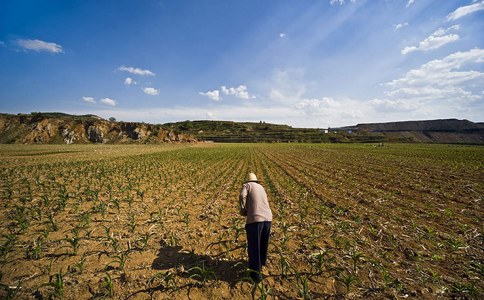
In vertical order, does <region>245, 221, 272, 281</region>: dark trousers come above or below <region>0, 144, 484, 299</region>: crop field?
above

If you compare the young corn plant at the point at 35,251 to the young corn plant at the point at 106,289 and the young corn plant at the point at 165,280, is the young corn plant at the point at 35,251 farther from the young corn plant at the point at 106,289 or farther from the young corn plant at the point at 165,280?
the young corn plant at the point at 165,280

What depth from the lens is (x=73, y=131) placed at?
59.9m

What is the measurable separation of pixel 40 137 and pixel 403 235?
86.5 meters

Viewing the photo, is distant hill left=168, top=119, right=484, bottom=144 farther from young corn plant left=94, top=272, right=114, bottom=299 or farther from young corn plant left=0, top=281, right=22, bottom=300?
young corn plant left=0, top=281, right=22, bottom=300

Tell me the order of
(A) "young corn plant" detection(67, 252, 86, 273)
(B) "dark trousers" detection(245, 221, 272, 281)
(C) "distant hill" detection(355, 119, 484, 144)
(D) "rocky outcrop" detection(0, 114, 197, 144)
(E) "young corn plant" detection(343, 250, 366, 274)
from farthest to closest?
(C) "distant hill" detection(355, 119, 484, 144) < (D) "rocky outcrop" detection(0, 114, 197, 144) < (E) "young corn plant" detection(343, 250, 366, 274) < (A) "young corn plant" detection(67, 252, 86, 273) < (B) "dark trousers" detection(245, 221, 272, 281)

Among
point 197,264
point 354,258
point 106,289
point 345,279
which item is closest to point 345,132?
point 354,258

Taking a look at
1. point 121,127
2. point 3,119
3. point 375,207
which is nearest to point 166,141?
point 121,127

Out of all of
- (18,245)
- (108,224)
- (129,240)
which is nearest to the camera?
Answer: (18,245)

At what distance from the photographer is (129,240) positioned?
16.5ft

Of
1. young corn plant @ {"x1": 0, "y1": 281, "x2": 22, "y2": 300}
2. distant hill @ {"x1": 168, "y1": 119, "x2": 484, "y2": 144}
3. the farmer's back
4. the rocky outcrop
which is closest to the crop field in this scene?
young corn plant @ {"x1": 0, "y1": 281, "x2": 22, "y2": 300}

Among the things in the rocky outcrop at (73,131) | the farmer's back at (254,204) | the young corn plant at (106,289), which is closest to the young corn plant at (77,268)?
the young corn plant at (106,289)

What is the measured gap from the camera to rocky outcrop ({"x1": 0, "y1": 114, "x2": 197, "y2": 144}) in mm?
54438

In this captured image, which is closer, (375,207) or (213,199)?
(375,207)

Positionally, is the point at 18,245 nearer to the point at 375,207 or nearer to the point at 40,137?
the point at 375,207
